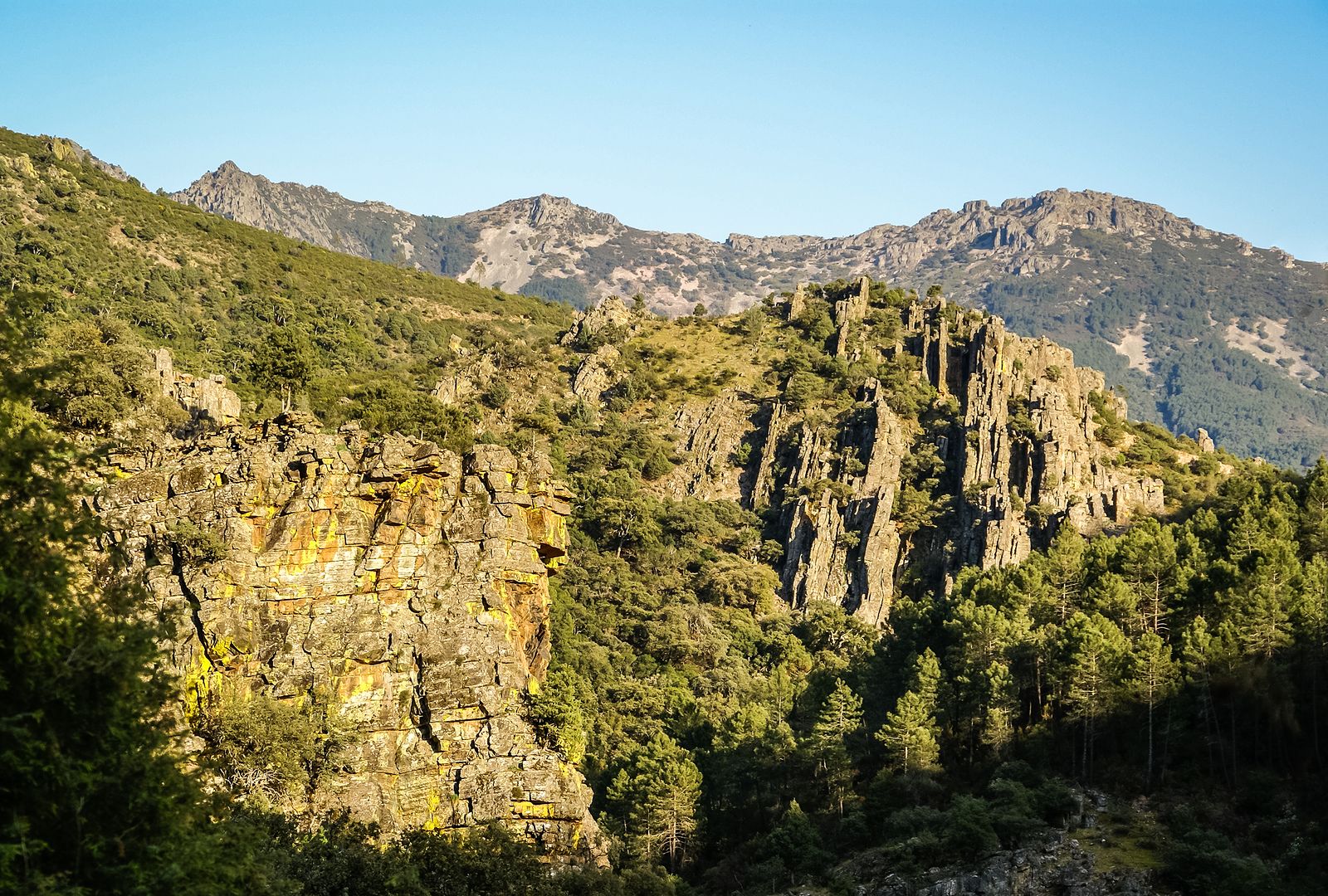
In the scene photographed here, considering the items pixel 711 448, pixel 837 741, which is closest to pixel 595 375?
pixel 711 448

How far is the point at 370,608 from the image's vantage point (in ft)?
172

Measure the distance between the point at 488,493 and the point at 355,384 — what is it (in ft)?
125

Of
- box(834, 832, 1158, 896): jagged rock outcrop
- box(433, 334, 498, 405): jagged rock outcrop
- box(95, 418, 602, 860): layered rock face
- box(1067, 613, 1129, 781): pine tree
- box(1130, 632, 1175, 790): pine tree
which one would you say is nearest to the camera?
box(834, 832, 1158, 896): jagged rock outcrop

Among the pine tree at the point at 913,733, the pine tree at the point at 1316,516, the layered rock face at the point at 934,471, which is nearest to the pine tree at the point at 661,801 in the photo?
the pine tree at the point at 913,733

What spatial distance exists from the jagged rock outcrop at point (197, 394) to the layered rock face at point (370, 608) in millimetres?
8521

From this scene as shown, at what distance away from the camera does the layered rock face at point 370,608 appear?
48.8 meters

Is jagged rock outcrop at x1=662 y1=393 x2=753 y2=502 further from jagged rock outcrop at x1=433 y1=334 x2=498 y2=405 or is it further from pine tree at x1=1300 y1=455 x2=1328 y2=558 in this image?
pine tree at x1=1300 y1=455 x2=1328 y2=558

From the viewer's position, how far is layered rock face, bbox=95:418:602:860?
4878 centimetres

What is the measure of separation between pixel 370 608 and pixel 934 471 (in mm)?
62839

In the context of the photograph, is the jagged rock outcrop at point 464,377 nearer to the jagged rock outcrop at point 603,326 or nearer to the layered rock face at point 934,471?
the jagged rock outcrop at point 603,326

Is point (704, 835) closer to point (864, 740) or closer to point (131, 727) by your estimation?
point (864, 740)

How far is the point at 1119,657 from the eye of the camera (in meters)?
58.5

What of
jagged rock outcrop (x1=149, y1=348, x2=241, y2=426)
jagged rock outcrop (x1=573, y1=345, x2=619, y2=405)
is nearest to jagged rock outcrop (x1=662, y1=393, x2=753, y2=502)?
jagged rock outcrop (x1=573, y1=345, x2=619, y2=405)

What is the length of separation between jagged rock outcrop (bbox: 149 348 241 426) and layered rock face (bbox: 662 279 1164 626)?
4900 centimetres
